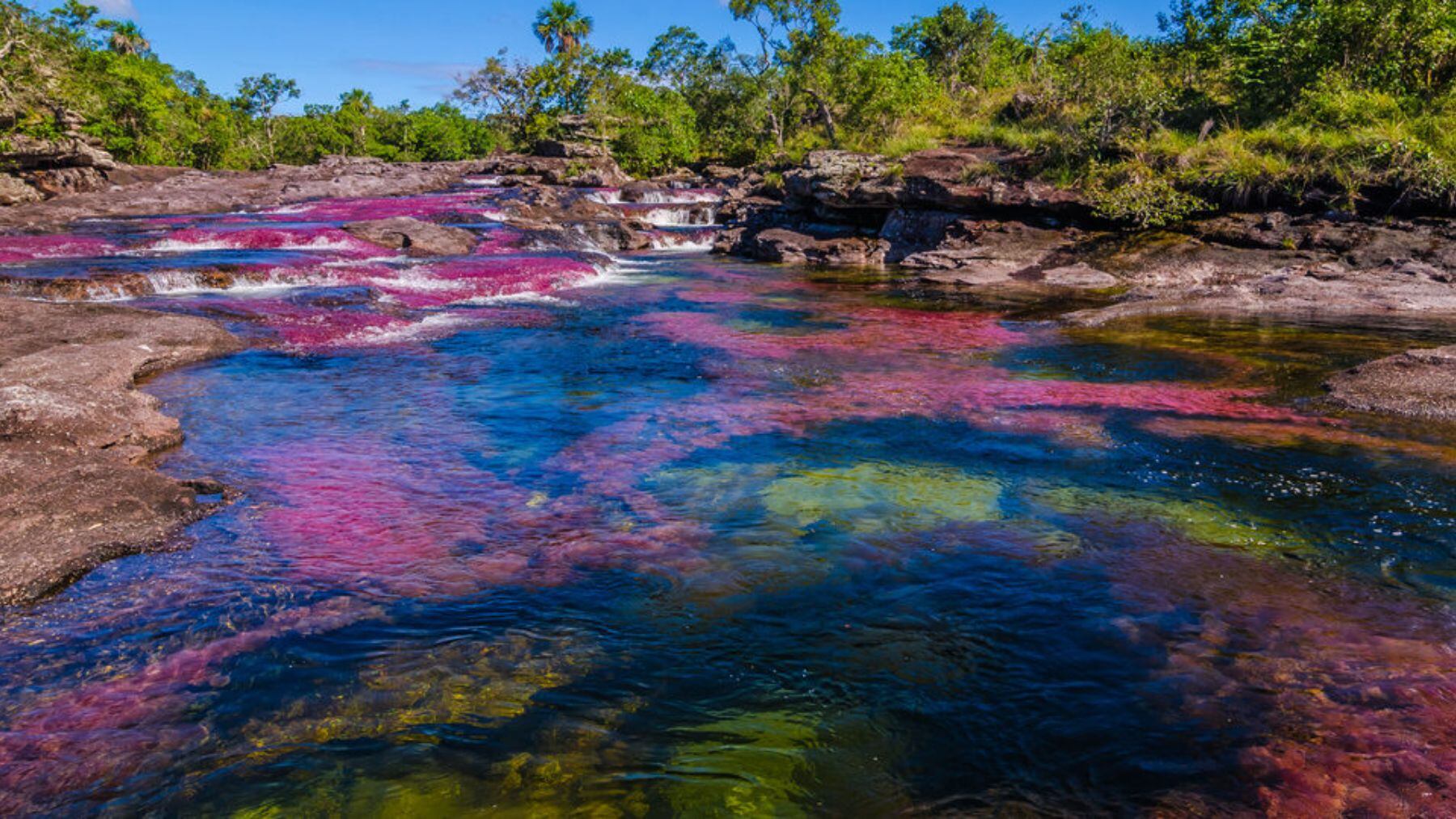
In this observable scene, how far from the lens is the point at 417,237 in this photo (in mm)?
27688

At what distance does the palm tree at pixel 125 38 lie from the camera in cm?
6982

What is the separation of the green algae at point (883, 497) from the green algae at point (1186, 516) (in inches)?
26.4

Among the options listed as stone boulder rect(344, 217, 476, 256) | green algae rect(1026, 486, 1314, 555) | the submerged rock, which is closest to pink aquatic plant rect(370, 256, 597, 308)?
stone boulder rect(344, 217, 476, 256)

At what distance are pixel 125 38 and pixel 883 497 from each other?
94174mm

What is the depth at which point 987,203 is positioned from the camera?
2662 cm

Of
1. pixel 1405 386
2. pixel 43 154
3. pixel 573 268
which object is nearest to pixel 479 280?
pixel 573 268

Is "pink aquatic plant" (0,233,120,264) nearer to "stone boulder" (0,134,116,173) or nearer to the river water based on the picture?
the river water

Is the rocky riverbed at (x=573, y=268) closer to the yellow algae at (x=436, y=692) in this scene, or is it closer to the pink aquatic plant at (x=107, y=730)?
the pink aquatic plant at (x=107, y=730)

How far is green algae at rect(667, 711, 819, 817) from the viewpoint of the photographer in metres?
3.72

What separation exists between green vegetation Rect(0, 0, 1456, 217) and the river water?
13479 millimetres

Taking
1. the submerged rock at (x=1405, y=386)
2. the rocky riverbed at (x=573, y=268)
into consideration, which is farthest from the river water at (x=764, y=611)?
the rocky riverbed at (x=573, y=268)

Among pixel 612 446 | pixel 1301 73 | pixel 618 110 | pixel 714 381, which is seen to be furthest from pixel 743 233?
pixel 618 110

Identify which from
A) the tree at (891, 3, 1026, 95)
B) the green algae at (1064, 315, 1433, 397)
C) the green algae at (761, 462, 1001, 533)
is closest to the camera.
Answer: the green algae at (761, 462, 1001, 533)

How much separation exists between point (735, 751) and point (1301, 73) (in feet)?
99.4
